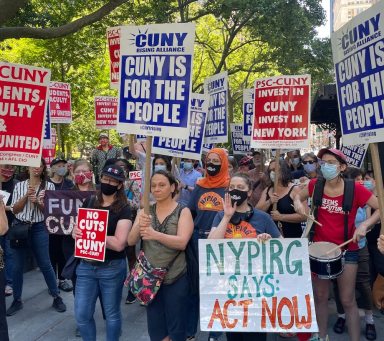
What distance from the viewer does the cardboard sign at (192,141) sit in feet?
22.0

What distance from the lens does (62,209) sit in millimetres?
5141

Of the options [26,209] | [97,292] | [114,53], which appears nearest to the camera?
[97,292]

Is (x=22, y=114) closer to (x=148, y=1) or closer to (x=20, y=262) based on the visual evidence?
(x=20, y=262)

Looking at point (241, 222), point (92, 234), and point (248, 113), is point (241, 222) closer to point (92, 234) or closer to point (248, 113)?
point (92, 234)

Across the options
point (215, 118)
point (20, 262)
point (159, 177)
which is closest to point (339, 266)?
point (159, 177)

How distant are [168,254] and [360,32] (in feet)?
7.22

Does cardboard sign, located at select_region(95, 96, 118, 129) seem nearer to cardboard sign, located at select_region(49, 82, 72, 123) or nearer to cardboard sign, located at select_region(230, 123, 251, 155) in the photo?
cardboard sign, located at select_region(49, 82, 72, 123)

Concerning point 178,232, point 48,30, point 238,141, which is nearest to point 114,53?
point 48,30

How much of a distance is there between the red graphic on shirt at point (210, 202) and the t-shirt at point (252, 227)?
39.1 inches

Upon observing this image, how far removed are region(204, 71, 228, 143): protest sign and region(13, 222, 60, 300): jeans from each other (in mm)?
3138

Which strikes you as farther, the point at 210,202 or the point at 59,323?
the point at 59,323

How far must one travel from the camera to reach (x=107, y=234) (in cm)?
415

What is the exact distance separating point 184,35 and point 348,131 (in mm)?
1480

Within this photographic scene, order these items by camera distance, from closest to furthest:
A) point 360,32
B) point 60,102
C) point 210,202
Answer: point 360,32
point 210,202
point 60,102
